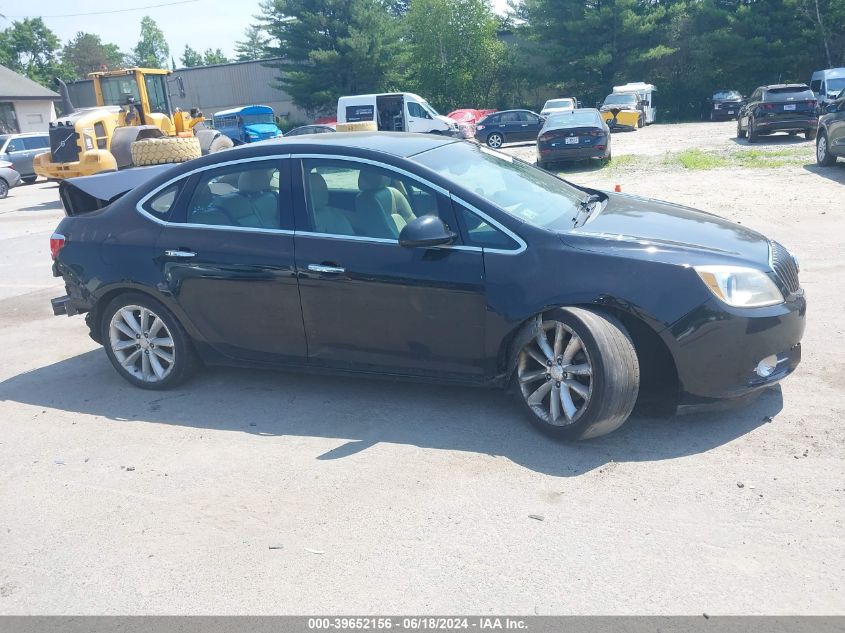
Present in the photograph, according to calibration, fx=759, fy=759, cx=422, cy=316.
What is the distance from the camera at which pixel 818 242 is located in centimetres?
889

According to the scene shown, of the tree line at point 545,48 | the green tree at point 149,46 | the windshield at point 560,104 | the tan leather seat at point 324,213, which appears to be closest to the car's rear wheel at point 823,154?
the tan leather seat at point 324,213

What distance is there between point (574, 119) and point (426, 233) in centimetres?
1573

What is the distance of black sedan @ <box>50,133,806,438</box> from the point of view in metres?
4.21

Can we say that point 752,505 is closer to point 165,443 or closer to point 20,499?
point 165,443

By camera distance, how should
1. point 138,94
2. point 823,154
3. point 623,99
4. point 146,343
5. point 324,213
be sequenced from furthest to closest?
point 623,99, point 138,94, point 823,154, point 146,343, point 324,213

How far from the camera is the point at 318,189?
5.06 m

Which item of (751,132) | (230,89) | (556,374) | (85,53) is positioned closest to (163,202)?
(556,374)

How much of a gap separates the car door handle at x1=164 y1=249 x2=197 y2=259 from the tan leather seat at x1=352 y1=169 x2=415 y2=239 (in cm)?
122

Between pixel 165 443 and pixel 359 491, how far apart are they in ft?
4.93

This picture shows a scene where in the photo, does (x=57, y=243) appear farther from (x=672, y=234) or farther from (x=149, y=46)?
(x=149, y=46)

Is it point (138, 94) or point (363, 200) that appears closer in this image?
point (363, 200)

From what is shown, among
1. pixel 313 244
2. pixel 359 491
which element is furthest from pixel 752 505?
pixel 313 244

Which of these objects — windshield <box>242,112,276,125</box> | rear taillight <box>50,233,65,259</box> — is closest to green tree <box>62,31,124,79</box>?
windshield <box>242,112,276,125</box>

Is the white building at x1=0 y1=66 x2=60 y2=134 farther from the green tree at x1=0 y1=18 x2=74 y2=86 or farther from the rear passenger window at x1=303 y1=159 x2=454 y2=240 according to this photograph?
the rear passenger window at x1=303 y1=159 x2=454 y2=240
